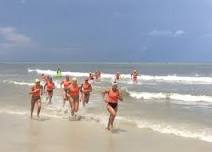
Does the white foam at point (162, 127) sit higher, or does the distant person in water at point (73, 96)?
the distant person in water at point (73, 96)

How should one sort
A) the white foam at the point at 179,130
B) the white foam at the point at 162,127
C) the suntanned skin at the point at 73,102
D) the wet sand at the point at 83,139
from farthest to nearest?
1. the suntanned skin at the point at 73,102
2. the white foam at the point at 162,127
3. the white foam at the point at 179,130
4. the wet sand at the point at 83,139

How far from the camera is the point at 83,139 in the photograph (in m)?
12.8

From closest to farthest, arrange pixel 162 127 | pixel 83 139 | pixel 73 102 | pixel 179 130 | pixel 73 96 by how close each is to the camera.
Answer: pixel 83 139 → pixel 179 130 → pixel 162 127 → pixel 73 102 → pixel 73 96

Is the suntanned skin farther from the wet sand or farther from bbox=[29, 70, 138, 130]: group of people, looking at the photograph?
the wet sand

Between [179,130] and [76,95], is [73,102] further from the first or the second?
[179,130]

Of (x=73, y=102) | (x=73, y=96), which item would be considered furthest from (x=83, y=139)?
(x=73, y=96)

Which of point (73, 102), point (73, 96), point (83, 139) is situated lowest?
point (83, 139)

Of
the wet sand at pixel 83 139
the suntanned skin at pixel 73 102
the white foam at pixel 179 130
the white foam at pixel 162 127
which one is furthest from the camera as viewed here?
the suntanned skin at pixel 73 102

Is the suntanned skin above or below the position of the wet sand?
above

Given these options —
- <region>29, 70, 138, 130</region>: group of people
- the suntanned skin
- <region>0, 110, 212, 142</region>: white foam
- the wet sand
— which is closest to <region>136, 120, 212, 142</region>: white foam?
<region>0, 110, 212, 142</region>: white foam

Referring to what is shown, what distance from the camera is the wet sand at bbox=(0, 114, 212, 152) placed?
11688 millimetres

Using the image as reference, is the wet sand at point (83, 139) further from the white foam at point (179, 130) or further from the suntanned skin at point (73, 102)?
the suntanned skin at point (73, 102)

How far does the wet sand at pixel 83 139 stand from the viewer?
11688 millimetres

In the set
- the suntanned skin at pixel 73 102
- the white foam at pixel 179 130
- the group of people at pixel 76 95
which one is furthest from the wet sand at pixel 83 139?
the suntanned skin at pixel 73 102
